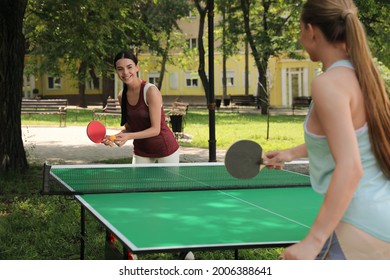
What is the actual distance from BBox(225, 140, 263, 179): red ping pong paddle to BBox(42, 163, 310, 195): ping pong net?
182 centimetres

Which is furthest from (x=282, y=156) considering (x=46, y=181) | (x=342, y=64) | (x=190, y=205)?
(x=46, y=181)

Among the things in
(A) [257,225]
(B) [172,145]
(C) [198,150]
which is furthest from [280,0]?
(A) [257,225]

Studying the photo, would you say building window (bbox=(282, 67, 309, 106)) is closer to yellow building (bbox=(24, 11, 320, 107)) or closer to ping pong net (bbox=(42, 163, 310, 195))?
yellow building (bbox=(24, 11, 320, 107))

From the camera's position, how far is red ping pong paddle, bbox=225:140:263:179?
11.5 ft

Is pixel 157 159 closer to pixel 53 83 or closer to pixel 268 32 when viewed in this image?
pixel 268 32

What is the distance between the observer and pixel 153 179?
231 inches

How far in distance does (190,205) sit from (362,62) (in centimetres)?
249

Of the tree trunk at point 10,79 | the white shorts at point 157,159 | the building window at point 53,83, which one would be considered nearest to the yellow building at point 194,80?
the building window at point 53,83

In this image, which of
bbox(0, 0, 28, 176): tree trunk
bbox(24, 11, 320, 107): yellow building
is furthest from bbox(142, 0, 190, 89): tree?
bbox(0, 0, 28, 176): tree trunk

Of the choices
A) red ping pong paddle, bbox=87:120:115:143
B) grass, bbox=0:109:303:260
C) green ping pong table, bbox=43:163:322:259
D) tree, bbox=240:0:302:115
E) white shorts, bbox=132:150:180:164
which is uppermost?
tree, bbox=240:0:302:115

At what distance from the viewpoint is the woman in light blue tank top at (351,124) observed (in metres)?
2.44

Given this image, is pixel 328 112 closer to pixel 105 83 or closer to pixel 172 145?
pixel 172 145

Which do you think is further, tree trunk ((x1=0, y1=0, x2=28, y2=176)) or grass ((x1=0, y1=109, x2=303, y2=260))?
tree trunk ((x1=0, y1=0, x2=28, y2=176))

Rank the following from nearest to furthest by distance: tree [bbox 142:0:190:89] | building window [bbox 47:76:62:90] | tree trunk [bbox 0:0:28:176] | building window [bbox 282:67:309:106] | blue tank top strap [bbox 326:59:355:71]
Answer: blue tank top strap [bbox 326:59:355:71] < tree trunk [bbox 0:0:28:176] < tree [bbox 142:0:190:89] < building window [bbox 282:67:309:106] < building window [bbox 47:76:62:90]
